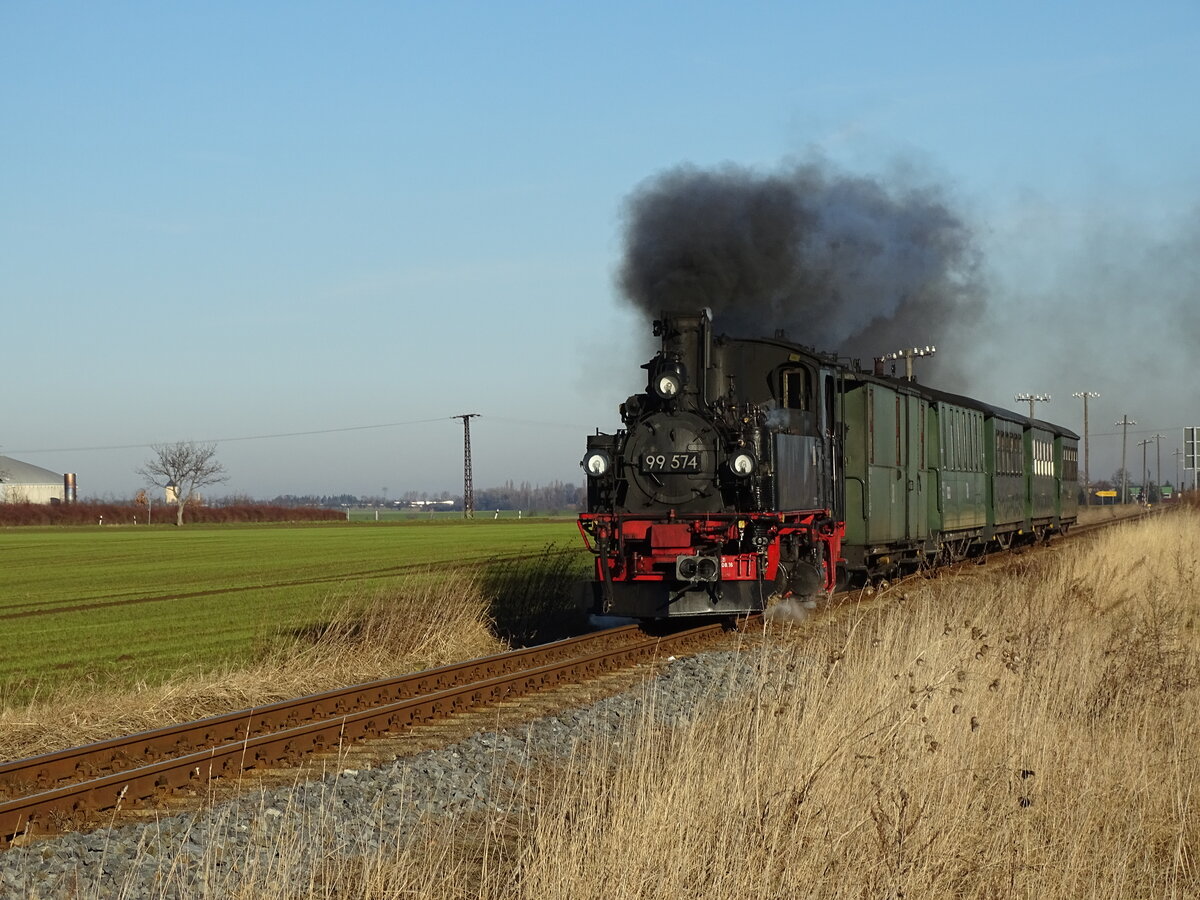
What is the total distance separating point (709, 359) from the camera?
602 inches

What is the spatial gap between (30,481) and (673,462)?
5771 inches

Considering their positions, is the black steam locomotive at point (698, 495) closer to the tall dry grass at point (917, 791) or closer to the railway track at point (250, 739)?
the railway track at point (250, 739)

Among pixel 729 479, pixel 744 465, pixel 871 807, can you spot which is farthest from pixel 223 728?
pixel 729 479

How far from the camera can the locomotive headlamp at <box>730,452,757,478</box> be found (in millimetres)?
14219

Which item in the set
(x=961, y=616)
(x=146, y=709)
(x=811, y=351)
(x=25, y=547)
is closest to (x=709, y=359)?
(x=811, y=351)

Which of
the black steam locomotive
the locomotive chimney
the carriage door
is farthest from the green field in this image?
the carriage door

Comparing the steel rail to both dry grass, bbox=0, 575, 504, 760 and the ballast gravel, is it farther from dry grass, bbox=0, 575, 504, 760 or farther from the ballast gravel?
the ballast gravel

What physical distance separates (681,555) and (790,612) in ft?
7.15

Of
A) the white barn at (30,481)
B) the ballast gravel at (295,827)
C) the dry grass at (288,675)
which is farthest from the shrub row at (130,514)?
the ballast gravel at (295,827)

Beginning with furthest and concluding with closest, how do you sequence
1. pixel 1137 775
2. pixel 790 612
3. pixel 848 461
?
pixel 848 461 → pixel 790 612 → pixel 1137 775

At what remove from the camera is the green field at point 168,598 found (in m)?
16.8

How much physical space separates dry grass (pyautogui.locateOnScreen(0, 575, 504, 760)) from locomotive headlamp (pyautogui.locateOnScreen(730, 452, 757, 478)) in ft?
13.6

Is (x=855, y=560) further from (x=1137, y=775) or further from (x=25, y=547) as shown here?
(x=25, y=547)

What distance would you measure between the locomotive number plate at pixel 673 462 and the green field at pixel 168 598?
19.3 feet
